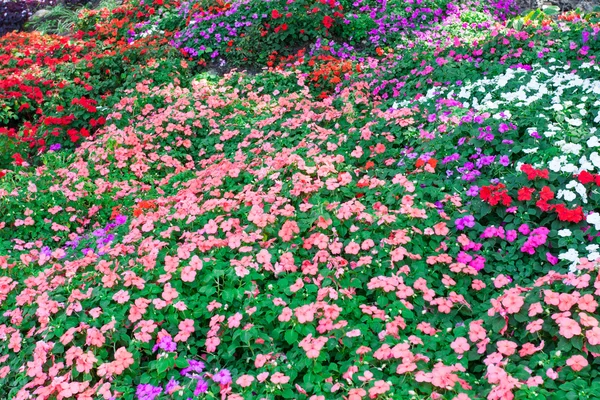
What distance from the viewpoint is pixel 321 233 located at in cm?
448

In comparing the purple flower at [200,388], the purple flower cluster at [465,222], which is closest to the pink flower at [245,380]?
the purple flower at [200,388]

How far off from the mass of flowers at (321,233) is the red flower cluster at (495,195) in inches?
0.7

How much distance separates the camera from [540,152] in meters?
4.94

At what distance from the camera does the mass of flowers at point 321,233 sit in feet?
11.3

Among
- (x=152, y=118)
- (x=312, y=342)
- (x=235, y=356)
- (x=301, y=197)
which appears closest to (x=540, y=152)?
(x=301, y=197)

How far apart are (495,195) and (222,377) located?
100 inches

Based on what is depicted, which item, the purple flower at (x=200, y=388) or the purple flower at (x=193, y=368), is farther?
the purple flower at (x=193, y=368)

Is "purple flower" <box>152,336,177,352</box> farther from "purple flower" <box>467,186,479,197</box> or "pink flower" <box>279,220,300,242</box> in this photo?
"purple flower" <box>467,186,479,197</box>

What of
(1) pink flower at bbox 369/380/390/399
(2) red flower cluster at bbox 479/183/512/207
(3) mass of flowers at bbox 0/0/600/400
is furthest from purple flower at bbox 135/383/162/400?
(2) red flower cluster at bbox 479/183/512/207

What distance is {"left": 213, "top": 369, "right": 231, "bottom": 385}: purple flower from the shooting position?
341 cm

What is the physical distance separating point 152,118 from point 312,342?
5.23 m

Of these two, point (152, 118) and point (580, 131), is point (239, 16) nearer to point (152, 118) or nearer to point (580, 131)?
point (152, 118)

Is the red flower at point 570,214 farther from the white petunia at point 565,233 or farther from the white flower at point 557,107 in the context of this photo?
the white flower at point 557,107

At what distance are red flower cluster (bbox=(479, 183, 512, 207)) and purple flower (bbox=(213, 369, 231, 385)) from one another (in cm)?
245
